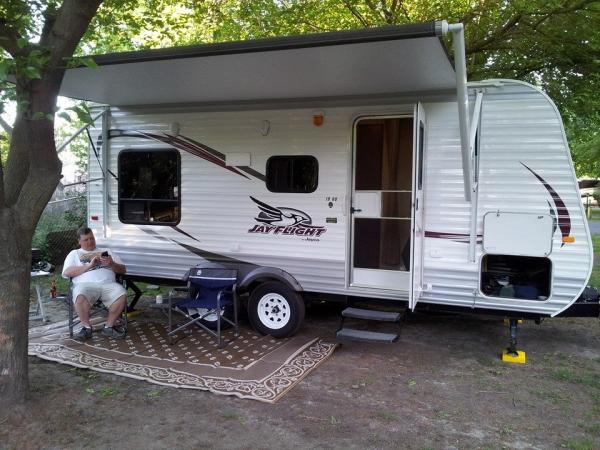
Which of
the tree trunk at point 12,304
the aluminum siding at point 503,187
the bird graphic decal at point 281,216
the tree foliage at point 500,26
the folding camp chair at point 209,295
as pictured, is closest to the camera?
the tree trunk at point 12,304

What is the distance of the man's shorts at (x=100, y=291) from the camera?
542cm

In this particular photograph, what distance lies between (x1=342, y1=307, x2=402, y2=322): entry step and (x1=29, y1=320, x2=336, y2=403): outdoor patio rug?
37 cm

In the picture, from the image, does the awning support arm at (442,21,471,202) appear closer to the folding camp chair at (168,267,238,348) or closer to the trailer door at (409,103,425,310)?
the trailer door at (409,103,425,310)

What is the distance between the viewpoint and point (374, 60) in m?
4.09

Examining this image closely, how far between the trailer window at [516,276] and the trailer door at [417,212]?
598mm

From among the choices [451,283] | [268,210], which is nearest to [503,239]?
[451,283]

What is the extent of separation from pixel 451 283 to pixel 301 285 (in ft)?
4.89

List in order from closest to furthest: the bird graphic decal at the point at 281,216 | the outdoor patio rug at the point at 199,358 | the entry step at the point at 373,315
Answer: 1. the outdoor patio rug at the point at 199,358
2. the entry step at the point at 373,315
3. the bird graphic decal at the point at 281,216

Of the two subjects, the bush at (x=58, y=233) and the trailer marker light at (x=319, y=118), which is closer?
the trailer marker light at (x=319, y=118)

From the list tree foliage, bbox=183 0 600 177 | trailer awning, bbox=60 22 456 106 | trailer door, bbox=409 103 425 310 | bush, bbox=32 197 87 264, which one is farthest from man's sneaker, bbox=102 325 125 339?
tree foliage, bbox=183 0 600 177

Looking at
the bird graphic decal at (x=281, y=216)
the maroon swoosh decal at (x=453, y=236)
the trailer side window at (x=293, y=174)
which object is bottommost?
the maroon swoosh decal at (x=453, y=236)

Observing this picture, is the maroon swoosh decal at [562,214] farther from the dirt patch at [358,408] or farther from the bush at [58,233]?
the bush at [58,233]

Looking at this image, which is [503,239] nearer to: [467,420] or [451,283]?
[451,283]

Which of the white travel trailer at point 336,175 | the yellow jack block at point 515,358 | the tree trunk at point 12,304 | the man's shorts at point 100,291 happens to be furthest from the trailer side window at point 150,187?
the yellow jack block at point 515,358
